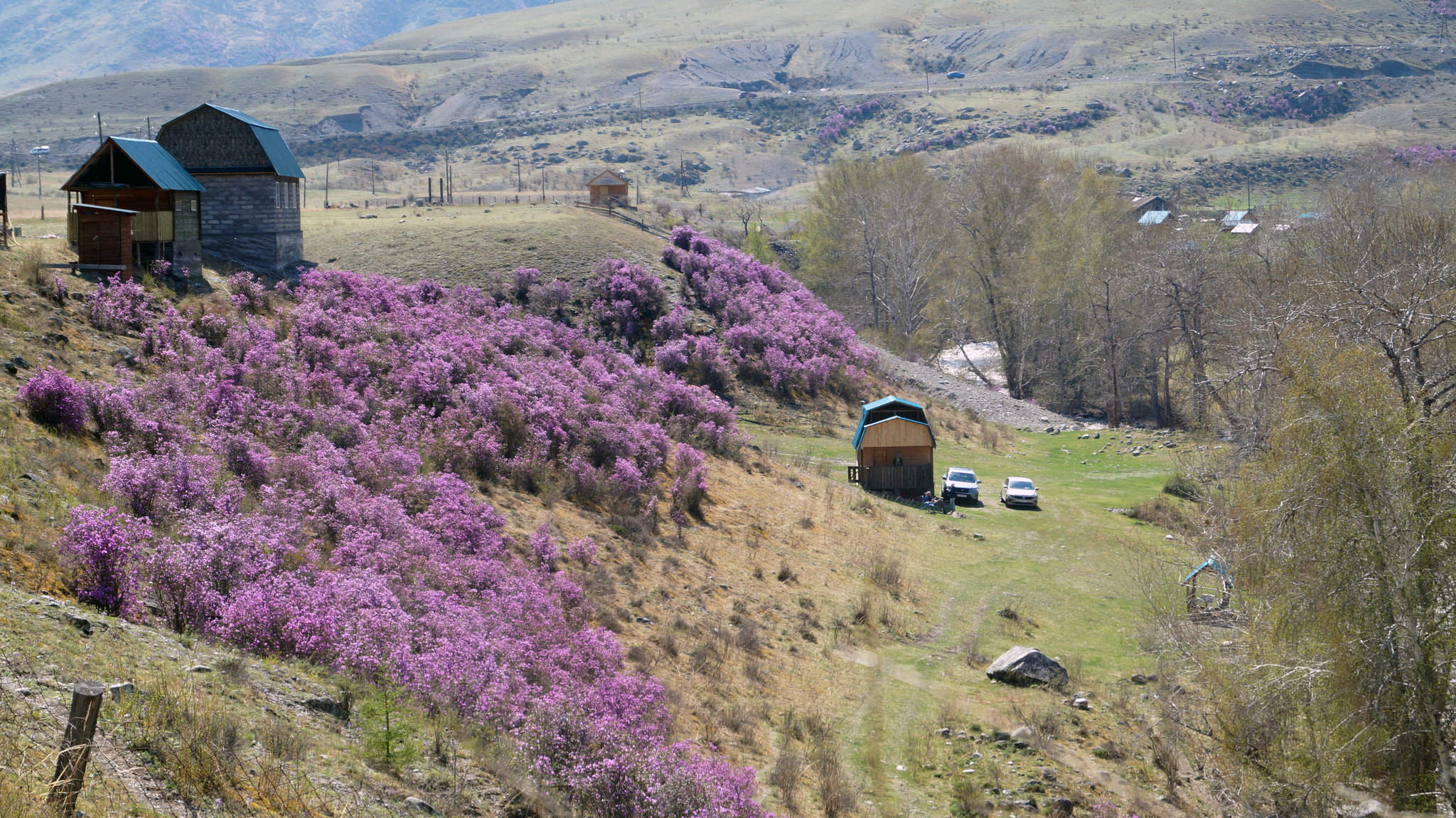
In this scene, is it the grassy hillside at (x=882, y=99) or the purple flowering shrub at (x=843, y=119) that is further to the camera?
the purple flowering shrub at (x=843, y=119)

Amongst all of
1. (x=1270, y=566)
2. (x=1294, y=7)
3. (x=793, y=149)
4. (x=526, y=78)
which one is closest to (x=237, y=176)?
(x=1270, y=566)

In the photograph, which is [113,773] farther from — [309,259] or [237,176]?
[309,259]

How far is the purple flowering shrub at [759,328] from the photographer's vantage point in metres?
44.4

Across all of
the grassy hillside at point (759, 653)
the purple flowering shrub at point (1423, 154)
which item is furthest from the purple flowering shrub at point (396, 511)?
the purple flowering shrub at point (1423, 154)

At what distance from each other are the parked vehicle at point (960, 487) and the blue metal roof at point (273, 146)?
80.8 feet

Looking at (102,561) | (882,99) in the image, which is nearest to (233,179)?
(102,561)

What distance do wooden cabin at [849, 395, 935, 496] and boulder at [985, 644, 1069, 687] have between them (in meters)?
15.4

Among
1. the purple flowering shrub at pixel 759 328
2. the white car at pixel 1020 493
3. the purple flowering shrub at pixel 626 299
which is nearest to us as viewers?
the white car at pixel 1020 493

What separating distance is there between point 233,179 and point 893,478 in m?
24.6

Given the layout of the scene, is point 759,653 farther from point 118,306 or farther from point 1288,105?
point 1288,105

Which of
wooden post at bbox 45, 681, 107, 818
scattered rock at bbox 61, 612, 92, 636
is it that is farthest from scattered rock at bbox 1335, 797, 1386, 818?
scattered rock at bbox 61, 612, 92, 636

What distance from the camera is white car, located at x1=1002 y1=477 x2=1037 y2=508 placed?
34688mm

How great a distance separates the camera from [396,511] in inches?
686

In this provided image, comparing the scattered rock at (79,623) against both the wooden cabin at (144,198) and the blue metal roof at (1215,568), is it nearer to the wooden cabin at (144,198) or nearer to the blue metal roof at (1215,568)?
the blue metal roof at (1215,568)
